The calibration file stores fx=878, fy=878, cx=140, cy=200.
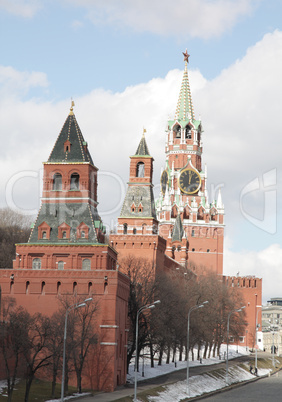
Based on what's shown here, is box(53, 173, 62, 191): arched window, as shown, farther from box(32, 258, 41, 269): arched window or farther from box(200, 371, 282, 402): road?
box(200, 371, 282, 402): road

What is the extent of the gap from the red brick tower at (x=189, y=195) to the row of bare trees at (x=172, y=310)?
28269 mm

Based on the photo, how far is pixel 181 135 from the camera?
17712 cm

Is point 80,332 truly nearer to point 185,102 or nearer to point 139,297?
point 139,297

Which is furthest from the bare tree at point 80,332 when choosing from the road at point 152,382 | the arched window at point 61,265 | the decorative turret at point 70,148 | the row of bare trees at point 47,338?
the decorative turret at point 70,148

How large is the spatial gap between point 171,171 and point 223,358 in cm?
5473

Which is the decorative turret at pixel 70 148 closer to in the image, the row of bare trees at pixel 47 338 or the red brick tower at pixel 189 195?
the row of bare trees at pixel 47 338

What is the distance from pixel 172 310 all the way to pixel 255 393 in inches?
598

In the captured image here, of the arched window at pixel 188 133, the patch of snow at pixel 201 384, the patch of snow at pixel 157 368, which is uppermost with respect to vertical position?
the arched window at pixel 188 133

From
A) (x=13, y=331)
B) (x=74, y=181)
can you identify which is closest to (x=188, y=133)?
(x=74, y=181)

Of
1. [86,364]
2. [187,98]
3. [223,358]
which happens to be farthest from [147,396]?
[187,98]

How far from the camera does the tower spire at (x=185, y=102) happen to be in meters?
178

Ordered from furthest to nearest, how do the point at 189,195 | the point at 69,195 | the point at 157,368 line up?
the point at 189,195 → the point at 157,368 → the point at 69,195

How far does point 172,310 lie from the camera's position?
9975 cm

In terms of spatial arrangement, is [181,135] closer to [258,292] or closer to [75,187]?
[258,292]
